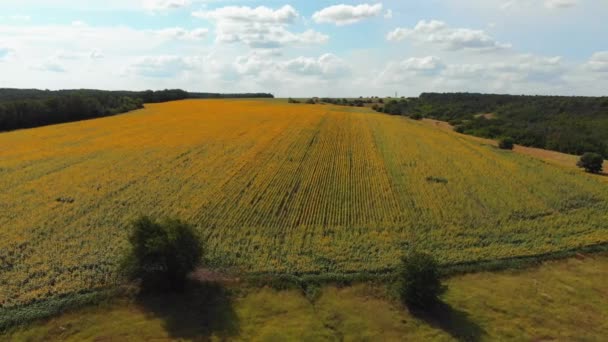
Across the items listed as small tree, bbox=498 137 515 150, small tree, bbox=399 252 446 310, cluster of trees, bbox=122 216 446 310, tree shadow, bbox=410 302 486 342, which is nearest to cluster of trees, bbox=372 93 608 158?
small tree, bbox=498 137 515 150

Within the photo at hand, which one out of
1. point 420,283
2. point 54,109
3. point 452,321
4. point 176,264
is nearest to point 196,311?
point 176,264

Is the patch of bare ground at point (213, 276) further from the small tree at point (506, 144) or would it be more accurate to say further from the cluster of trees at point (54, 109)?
the cluster of trees at point (54, 109)

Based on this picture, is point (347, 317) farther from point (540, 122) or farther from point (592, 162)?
point (540, 122)

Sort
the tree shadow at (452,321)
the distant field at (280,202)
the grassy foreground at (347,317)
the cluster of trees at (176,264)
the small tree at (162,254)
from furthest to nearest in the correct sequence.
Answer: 1. the distant field at (280,202)
2. the small tree at (162,254)
3. the cluster of trees at (176,264)
4. the tree shadow at (452,321)
5. the grassy foreground at (347,317)

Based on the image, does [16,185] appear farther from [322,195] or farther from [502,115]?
[502,115]

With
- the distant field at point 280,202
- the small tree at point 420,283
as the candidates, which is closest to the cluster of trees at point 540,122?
the distant field at point 280,202

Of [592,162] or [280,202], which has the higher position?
[592,162]
